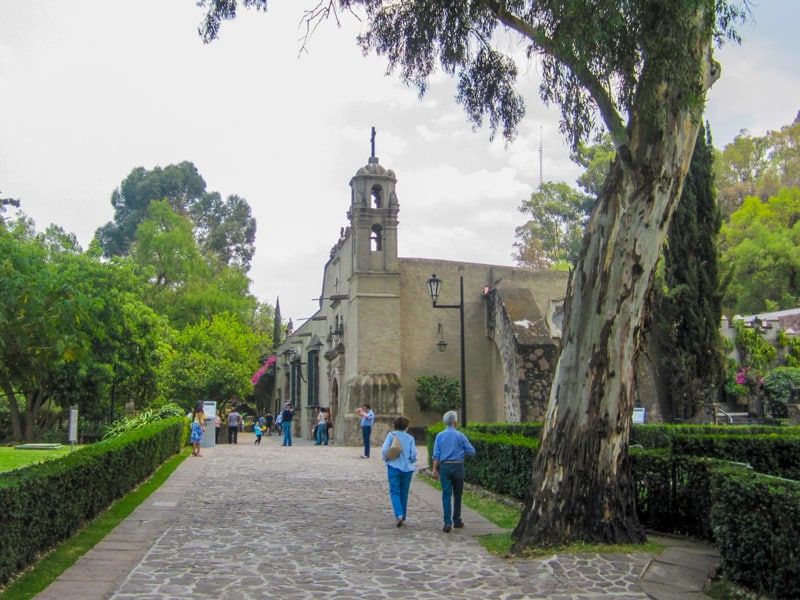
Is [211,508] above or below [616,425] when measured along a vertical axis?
below

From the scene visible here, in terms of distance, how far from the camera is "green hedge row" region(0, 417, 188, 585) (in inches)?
254

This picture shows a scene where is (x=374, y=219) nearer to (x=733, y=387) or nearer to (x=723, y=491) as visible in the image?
(x=733, y=387)

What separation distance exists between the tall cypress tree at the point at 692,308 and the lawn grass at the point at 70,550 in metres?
19.5

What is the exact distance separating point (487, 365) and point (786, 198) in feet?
102

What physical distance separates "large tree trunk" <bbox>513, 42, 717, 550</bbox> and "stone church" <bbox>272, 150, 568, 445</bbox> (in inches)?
686

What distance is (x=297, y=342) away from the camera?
40.1 meters

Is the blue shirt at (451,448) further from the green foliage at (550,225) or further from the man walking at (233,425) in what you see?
the green foliage at (550,225)

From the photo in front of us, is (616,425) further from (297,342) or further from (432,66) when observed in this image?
(297,342)

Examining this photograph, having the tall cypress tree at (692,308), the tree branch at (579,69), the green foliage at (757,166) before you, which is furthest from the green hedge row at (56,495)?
the green foliage at (757,166)

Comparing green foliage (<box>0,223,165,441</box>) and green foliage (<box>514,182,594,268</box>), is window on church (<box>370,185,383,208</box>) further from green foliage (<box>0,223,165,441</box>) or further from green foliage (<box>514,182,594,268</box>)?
green foliage (<box>514,182,594,268</box>)

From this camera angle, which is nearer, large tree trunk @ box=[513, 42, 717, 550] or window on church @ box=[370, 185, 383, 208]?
large tree trunk @ box=[513, 42, 717, 550]

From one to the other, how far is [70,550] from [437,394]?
20130mm

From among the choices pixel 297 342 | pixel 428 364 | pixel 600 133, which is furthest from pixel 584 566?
pixel 297 342

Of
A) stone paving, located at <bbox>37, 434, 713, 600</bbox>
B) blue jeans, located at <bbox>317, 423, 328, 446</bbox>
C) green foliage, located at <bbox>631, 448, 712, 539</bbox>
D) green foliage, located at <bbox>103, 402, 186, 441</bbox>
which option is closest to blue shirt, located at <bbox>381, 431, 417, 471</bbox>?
stone paving, located at <bbox>37, 434, 713, 600</bbox>
